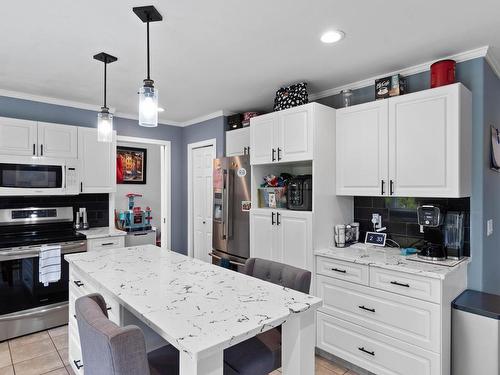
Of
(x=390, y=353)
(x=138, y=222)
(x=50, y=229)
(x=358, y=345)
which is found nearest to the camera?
(x=390, y=353)

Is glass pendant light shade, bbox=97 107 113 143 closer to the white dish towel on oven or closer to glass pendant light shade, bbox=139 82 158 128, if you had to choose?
glass pendant light shade, bbox=139 82 158 128

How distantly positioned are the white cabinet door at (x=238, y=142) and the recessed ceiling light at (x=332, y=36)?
5.71ft

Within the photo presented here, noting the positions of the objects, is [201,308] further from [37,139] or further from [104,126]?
[37,139]

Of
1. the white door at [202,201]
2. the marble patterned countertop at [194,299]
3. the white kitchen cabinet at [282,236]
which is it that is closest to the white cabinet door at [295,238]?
the white kitchen cabinet at [282,236]

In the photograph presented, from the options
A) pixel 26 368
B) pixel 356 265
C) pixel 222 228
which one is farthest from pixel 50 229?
pixel 356 265

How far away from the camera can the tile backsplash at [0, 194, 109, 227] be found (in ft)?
11.3

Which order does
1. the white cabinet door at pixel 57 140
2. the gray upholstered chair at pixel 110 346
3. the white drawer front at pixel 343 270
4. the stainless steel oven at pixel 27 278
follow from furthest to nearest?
the white cabinet door at pixel 57 140 < the stainless steel oven at pixel 27 278 < the white drawer front at pixel 343 270 < the gray upholstered chair at pixel 110 346

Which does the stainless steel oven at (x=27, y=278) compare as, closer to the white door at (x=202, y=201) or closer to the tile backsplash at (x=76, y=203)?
the tile backsplash at (x=76, y=203)

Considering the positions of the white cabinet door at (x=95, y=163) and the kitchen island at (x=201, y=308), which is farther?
the white cabinet door at (x=95, y=163)

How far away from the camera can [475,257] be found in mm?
2361

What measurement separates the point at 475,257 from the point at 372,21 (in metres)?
1.91

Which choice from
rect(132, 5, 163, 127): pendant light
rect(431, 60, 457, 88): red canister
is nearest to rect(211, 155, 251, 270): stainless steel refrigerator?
rect(132, 5, 163, 127): pendant light

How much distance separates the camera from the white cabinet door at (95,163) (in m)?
3.64

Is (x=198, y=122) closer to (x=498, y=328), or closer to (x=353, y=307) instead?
(x=353, y=307)
